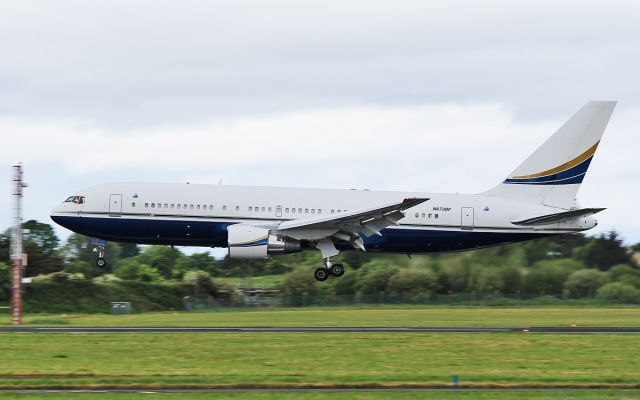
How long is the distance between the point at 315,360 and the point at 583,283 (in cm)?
3790

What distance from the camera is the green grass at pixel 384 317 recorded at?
133 ft

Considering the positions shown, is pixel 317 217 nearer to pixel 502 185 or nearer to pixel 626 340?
pixel 502 185

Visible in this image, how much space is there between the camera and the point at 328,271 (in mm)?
48156

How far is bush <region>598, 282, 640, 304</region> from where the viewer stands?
5825cm

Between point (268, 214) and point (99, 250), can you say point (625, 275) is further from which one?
point (99, 250)

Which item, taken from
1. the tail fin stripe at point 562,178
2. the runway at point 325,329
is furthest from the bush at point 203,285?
the runway at point 325,329

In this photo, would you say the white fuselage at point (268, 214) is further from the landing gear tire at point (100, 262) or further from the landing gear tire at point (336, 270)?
the landing gear tire at point (336, 270)

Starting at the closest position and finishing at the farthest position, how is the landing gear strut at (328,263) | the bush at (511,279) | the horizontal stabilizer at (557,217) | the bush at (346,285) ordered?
the horizontal stabilizer at (557,217) < the landing gear strut at (328,263) < the bush at (511,279) < the bush at (346,285)

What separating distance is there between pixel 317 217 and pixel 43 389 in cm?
2614

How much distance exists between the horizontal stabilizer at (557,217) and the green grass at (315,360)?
13.5m

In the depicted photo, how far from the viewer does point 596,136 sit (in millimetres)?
50750

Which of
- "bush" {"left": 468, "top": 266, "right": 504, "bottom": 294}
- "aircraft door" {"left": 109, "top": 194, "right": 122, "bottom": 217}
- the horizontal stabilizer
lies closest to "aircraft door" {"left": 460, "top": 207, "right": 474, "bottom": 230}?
the horizontal stabilizer

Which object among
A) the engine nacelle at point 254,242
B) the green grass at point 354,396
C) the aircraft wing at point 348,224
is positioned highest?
the aircraft wing at point 348,224

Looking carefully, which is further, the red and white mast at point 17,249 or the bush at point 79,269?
the bush at point 79,269
